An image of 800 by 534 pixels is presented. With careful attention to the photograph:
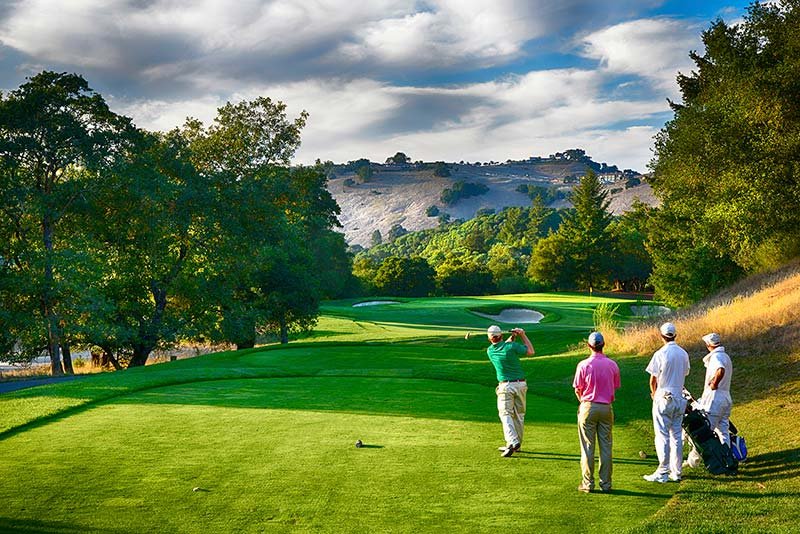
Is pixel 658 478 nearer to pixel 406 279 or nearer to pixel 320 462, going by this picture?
pixel 320 462

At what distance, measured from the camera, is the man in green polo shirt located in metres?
10.5

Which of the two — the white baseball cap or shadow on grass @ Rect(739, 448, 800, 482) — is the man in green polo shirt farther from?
shadow on grass @ Rect(739, 448, 800, 482)

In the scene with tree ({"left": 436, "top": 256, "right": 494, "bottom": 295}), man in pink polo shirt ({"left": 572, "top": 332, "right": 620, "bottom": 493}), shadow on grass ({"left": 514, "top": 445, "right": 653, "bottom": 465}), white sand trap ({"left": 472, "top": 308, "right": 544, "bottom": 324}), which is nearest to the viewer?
man in pink polo shirt ({"left": 572, "top": 332, "right": 620, "bottom": 493})

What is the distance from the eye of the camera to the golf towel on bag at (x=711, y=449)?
378 inches

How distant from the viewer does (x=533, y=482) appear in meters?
8.79

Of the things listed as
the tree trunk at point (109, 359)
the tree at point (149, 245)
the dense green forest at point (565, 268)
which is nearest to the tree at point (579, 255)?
the dense green forest at point (565, 268)

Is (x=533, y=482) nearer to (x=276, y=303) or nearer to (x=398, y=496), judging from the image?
(x=398, y=496)

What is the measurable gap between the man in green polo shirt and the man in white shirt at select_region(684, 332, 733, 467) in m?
2.52

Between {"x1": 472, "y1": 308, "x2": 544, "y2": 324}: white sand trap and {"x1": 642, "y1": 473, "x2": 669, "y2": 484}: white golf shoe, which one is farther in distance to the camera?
{"x1": 472, "y1": 308, "x2": 544, "y2": 324}: white sand trap

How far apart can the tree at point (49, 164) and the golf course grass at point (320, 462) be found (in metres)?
15.1

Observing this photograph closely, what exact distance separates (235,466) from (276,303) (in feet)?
104

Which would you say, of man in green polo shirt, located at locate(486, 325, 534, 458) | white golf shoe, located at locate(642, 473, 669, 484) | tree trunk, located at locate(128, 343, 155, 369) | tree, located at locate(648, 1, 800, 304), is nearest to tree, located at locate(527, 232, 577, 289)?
tree, located at locate(648, 1, 800, 304)

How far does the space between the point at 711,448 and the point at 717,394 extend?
874mm

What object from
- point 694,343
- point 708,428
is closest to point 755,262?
point 694,343
